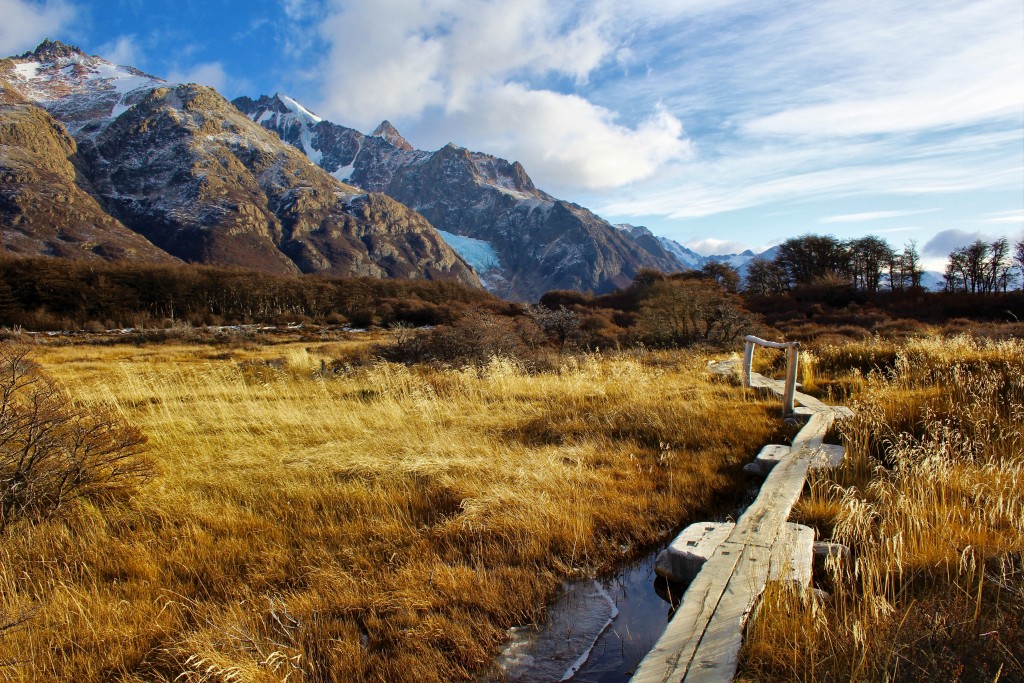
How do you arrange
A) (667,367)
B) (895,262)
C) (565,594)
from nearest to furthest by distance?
(565,594) → (667,367) → (895,262)

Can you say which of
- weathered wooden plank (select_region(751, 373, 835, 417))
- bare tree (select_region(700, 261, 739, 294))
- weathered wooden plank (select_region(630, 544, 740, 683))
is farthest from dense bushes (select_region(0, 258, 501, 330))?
weathered wooden plank (select_region(630, 544, 740, 683))

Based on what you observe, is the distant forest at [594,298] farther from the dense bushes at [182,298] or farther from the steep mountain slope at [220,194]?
the steep mountain slope at [220,194]

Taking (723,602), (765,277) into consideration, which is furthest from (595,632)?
(765,277)

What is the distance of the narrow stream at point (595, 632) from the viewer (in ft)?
8.90

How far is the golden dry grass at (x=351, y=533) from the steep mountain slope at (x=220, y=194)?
143684 mm

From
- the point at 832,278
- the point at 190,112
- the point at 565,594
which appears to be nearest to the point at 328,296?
the point at 832,278

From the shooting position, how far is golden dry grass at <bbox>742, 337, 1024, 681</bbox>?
2.20 m

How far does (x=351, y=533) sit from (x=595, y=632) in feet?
6.10

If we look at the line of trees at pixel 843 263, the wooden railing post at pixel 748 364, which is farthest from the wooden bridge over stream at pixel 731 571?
the line of trees at pixel 843 263

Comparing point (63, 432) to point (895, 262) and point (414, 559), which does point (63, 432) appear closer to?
point (414, 559)

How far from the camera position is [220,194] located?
155375mm

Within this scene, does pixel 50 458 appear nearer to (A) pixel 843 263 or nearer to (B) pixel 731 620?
(B) pixel 731 620

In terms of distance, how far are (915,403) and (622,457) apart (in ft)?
13.6

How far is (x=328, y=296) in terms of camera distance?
50.6 meters
